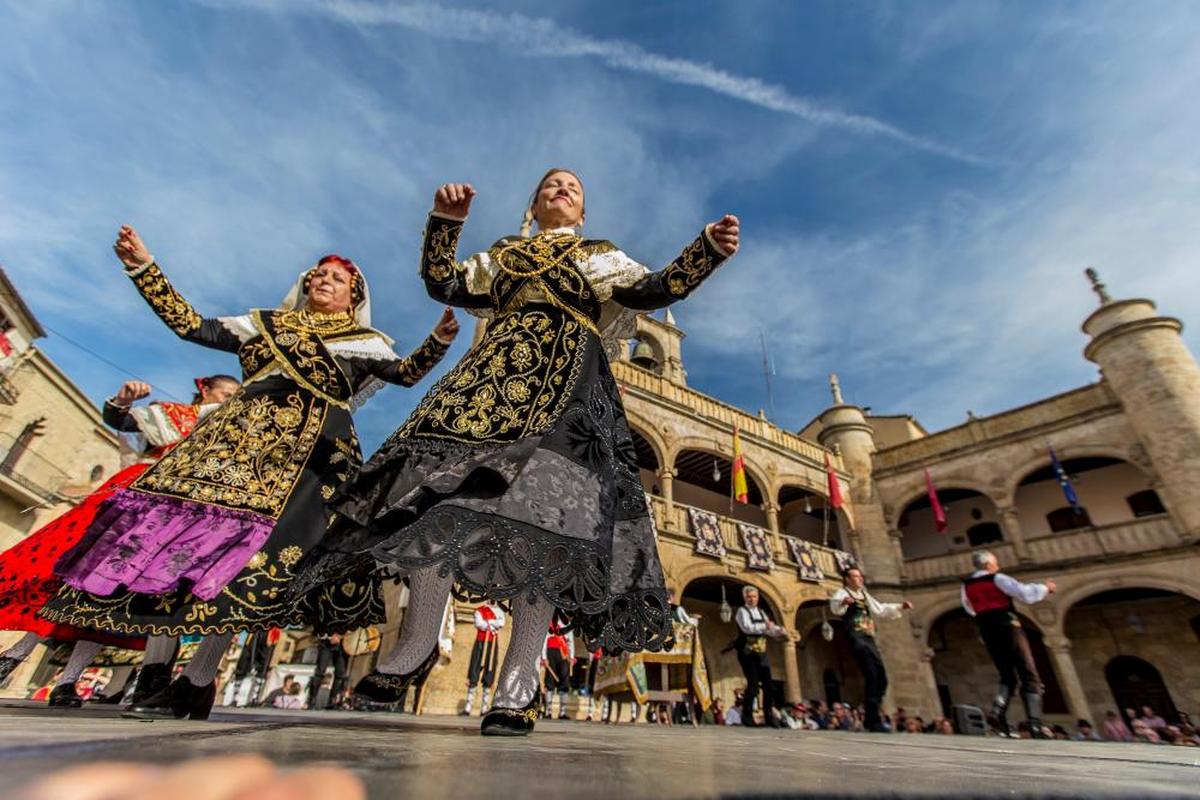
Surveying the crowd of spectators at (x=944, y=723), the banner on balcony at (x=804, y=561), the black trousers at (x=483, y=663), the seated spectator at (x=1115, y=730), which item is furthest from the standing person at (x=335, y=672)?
the seated spectator at (x=1115, y=730)

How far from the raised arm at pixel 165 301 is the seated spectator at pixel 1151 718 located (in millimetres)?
19839

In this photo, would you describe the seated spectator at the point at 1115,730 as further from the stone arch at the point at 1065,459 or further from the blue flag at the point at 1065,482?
the stone arch at the point at 1065,459

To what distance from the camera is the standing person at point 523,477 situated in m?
1.65

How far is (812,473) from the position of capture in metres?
17.7

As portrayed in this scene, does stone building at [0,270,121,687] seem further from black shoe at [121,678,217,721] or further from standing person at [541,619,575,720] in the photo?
black shoe at [121,678,217,721]

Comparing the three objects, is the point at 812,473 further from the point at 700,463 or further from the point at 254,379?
the point at 254,379

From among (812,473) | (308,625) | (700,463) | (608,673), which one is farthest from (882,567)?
(308,625)

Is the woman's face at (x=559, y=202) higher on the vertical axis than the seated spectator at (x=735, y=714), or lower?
higher

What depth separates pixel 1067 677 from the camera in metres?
13.7

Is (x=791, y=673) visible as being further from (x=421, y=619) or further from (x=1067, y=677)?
(x=421, y=619)

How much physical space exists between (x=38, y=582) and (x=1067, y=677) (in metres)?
19.2

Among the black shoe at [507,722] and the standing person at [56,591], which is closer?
the black shoe at [507,722]

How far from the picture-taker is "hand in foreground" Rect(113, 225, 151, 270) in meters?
2.83

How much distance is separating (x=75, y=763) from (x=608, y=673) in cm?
911
